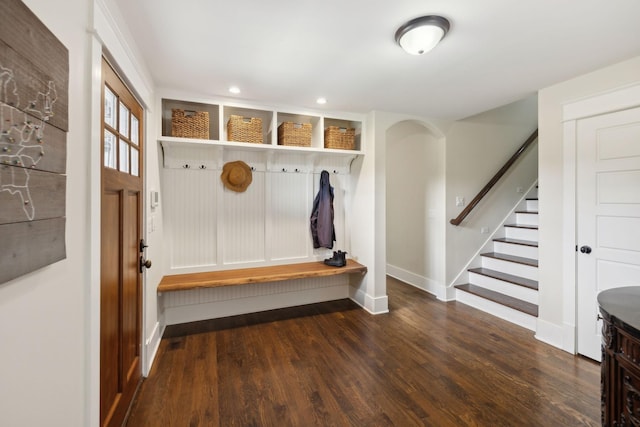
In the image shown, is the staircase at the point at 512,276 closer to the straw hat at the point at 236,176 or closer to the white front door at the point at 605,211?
the white front door at the point at 605,211

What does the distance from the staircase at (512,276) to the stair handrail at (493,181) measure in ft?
2.04

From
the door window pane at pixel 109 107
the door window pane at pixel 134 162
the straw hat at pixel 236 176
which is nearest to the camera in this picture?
the door window pane at pixel 109 107

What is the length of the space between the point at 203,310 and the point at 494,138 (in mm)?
4308

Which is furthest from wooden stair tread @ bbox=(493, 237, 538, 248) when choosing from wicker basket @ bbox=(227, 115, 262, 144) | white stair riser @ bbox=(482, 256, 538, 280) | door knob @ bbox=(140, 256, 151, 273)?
door knob @ bbox=(140, 256, 151, 273)

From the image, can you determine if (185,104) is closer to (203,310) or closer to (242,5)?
(242,5)

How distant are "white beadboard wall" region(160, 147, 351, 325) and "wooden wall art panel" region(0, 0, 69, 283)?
80.0 inches

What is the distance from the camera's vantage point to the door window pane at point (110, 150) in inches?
56.2

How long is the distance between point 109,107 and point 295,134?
1.76 m

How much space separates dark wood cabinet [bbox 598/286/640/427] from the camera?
1059 millimetres

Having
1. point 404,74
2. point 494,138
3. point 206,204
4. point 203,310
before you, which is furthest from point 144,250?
point 494,138

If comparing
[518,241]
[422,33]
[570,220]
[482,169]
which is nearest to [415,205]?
[482,169]

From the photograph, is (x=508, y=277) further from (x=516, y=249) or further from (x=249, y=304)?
(x=249, y=304)

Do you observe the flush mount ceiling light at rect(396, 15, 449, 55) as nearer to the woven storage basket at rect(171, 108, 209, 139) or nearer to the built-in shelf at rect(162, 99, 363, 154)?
the built-in shelf at rect(162, 99, 363, 154)

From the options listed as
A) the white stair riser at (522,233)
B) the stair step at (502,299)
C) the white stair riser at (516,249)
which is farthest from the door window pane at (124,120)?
the white stair riser at (522,233)
